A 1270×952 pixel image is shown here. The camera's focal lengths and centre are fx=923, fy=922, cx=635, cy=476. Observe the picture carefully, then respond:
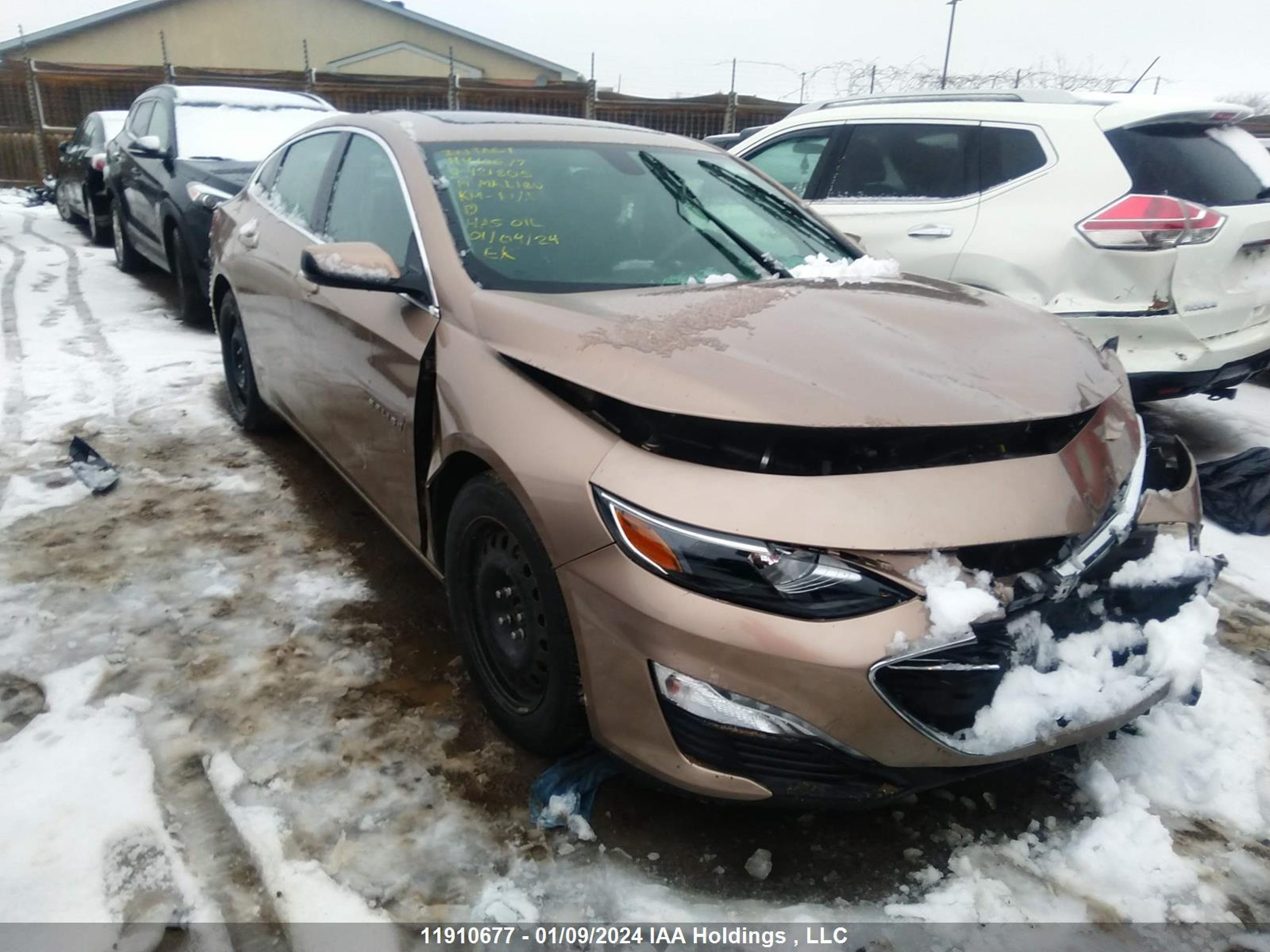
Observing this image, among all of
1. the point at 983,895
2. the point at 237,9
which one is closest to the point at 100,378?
the point at 983,895

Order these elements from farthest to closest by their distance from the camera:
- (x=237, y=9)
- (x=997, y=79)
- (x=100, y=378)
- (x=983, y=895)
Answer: (x=237, y=9)
(x=997, y=79)
(x=100, y=378)
(x=983, y=895)

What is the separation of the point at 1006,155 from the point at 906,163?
594 millimetres

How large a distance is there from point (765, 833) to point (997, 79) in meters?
19.3

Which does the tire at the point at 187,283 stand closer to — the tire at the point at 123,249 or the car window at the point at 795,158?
the tire at the point at 123,249

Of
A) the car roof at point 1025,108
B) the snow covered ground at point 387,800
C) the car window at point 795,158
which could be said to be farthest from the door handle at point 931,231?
the snow covered ground at point 387,800

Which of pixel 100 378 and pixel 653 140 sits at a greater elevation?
pixel 653 140

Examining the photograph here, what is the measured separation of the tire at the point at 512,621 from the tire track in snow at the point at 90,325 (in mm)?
3456

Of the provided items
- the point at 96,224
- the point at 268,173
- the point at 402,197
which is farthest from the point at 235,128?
the point at 402,197

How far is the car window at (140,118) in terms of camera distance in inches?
320

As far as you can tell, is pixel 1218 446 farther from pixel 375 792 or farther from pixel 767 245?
pixel 375 792

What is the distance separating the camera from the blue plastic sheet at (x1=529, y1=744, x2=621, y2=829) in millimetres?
2225

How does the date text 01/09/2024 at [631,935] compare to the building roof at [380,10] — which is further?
the building roof at [380,10]

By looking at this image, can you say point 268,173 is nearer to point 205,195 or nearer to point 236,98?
point 205,195

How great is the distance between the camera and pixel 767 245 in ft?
10.1
